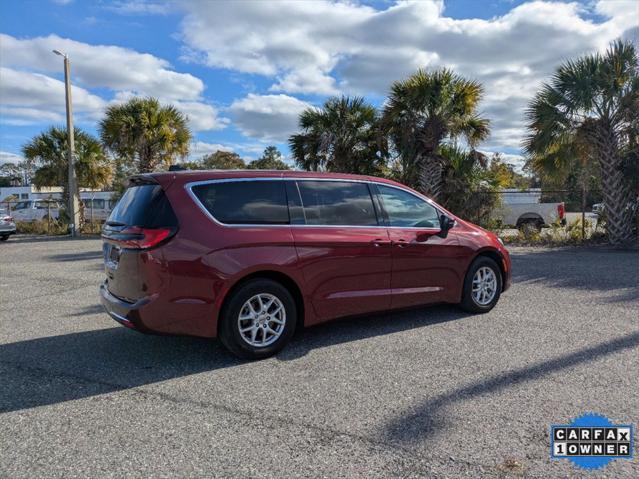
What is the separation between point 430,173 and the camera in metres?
14.9

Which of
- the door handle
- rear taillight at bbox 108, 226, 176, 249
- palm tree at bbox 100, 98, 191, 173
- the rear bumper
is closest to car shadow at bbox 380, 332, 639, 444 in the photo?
the door handle

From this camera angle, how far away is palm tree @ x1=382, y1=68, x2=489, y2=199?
14.4 metres

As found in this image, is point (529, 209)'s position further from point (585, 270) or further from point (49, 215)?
point (49, 215)

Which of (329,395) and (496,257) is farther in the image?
(496,257)

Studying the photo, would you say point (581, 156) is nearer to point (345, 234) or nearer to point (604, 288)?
point (604, 288)

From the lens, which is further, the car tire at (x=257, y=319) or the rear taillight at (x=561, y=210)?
the rear taillight at (x=561, y=210)

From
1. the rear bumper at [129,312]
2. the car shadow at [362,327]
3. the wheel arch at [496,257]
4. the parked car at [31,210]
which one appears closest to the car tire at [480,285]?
the wheel arch at [496,257]

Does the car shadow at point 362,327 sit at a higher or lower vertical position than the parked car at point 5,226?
lower

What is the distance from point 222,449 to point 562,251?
11.5 meters

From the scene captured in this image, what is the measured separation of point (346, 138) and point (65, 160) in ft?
43.9

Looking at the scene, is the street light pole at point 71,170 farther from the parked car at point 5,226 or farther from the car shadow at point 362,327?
the car shadow at point 362,327

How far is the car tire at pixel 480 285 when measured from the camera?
19.2ft

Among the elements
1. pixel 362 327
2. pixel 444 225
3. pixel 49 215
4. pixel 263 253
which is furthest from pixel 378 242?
pixel 49 215

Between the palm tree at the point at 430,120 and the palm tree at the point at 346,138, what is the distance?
1258mm
